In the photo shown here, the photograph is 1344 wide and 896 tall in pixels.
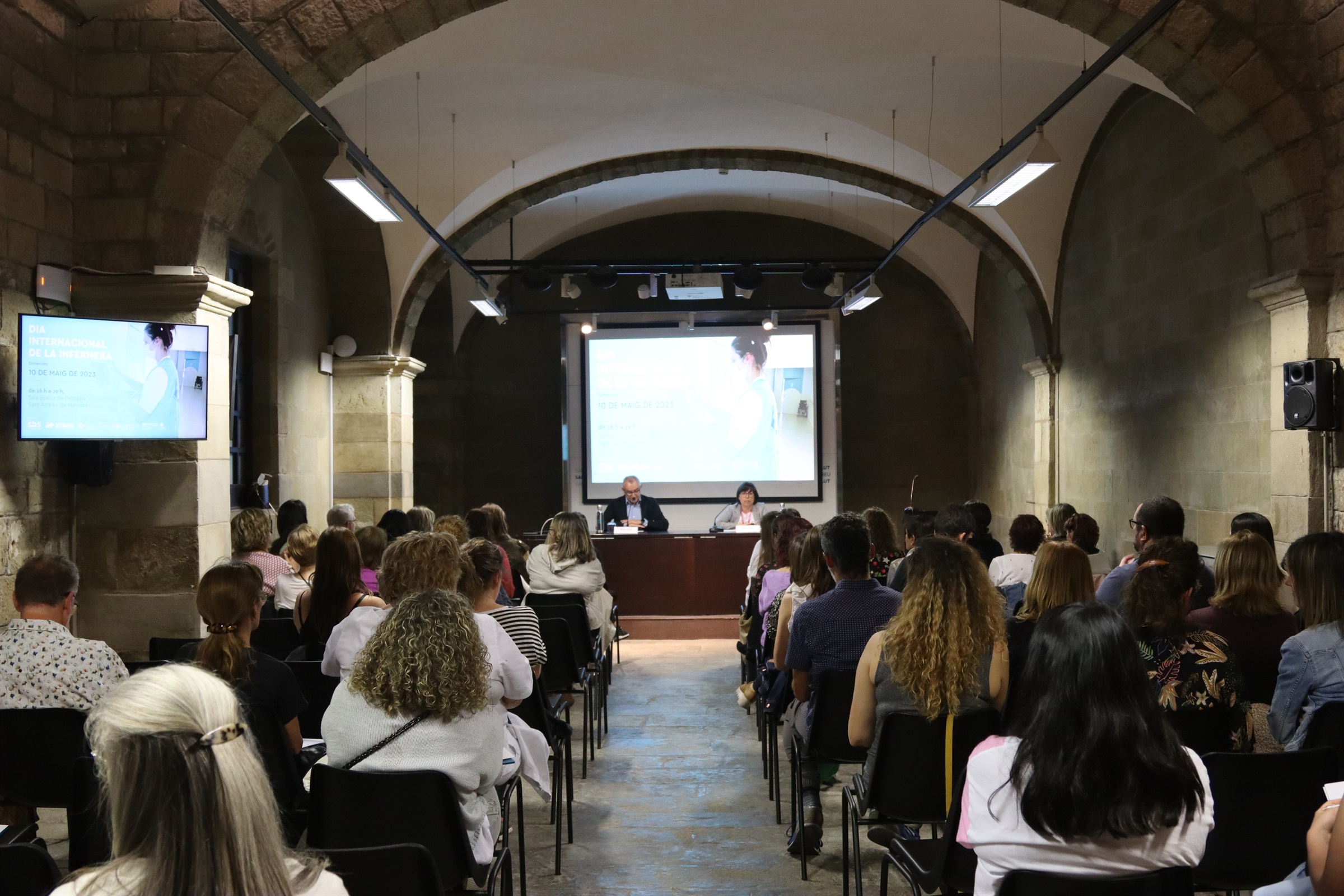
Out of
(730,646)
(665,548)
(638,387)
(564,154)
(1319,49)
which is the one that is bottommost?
(730,646)

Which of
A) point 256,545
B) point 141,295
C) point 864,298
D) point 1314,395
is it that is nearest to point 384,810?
point 256,545

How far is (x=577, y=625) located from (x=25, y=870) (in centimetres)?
357

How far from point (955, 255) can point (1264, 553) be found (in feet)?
32.9

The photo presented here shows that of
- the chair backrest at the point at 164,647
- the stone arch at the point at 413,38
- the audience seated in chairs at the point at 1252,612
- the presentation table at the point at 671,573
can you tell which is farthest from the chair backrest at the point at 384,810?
the presentation table at the point at 671,573

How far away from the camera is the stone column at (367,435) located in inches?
395

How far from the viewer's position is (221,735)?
1166mm

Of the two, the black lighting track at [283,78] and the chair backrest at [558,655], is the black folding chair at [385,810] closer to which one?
the chair backrest at [558,655]

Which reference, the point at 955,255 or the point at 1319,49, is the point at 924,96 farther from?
the point at 955,255

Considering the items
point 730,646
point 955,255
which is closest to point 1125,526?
point 730,646

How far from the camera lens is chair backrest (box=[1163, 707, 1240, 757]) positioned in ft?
9.37

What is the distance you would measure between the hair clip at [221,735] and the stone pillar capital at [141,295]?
14.3 ft

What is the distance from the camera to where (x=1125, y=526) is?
28.1ft

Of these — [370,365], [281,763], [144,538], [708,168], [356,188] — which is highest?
[708,168]

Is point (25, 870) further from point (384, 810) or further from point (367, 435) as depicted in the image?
point (367, 435)
